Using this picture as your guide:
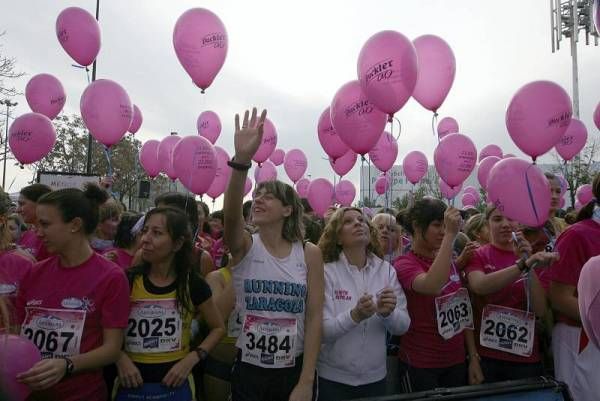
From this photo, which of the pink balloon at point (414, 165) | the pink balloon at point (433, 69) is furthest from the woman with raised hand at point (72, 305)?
the pink balloon at point (414, 165)

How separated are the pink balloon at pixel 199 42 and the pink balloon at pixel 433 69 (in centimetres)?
250

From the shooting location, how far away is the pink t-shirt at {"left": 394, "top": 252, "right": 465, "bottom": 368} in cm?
294

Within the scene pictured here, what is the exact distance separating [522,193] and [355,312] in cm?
139

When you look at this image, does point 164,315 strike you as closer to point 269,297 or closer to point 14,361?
point 269,297

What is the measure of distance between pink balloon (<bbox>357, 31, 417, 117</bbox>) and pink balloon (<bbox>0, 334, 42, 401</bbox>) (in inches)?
119

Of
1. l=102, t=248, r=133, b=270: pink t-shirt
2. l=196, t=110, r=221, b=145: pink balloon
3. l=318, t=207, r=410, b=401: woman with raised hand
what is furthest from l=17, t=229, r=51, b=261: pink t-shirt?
l=196, t=110, r=221, b=145: pink balloon

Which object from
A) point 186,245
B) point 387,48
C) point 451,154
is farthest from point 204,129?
point 186,245

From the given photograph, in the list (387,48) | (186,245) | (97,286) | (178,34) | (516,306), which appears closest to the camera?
(97,286)

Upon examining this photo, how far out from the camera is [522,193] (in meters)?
3.09

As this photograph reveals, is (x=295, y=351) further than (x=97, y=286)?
Yes

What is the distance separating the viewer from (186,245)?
108 inches

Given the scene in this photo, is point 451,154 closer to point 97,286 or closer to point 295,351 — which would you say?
point 295,351

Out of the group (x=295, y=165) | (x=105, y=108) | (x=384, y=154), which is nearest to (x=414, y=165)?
(x=295, y=165)

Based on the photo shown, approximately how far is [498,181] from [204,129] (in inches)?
323
